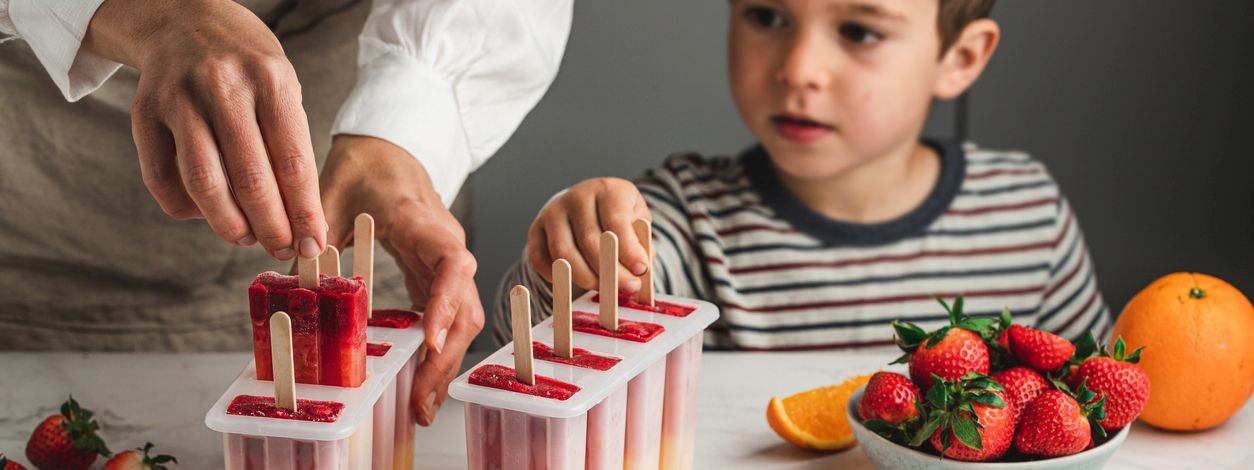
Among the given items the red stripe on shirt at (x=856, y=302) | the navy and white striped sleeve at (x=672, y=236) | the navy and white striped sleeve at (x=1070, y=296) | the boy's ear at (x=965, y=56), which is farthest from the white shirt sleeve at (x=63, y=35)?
the navy and white striped sleeve at (x=1070, y=296)

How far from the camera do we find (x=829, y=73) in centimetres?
166

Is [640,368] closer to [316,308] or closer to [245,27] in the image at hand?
[316,308]

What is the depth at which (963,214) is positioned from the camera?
1.93m

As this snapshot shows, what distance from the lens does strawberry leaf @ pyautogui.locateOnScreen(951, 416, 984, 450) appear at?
91 centimetres

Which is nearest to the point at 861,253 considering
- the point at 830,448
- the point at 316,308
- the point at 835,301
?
the point at 835,301

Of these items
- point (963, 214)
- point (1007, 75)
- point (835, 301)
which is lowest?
point (835, 301)

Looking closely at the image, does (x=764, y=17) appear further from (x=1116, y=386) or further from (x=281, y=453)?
(x=281, y=453)

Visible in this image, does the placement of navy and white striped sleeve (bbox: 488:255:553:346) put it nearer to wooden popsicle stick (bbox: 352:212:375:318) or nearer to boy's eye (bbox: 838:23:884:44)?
wooden popsicle stick (bbox: 352:212:375:318)

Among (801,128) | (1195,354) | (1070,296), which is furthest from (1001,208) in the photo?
(1195,354)

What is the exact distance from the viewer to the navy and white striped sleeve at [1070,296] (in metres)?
1.90

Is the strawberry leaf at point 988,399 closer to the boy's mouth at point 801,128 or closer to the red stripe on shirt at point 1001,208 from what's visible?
the boy's mouth at point 801,128

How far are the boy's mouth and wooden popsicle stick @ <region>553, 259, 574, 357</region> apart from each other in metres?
0.86

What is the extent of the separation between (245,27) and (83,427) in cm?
40

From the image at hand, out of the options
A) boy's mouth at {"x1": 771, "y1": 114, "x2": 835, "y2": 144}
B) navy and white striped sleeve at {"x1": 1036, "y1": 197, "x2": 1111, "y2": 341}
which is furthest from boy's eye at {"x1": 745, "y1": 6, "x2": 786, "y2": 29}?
navy and white striped sleeve at {"x1": 1036, "y1": 197, "x2": 1111, "y2": 341}
